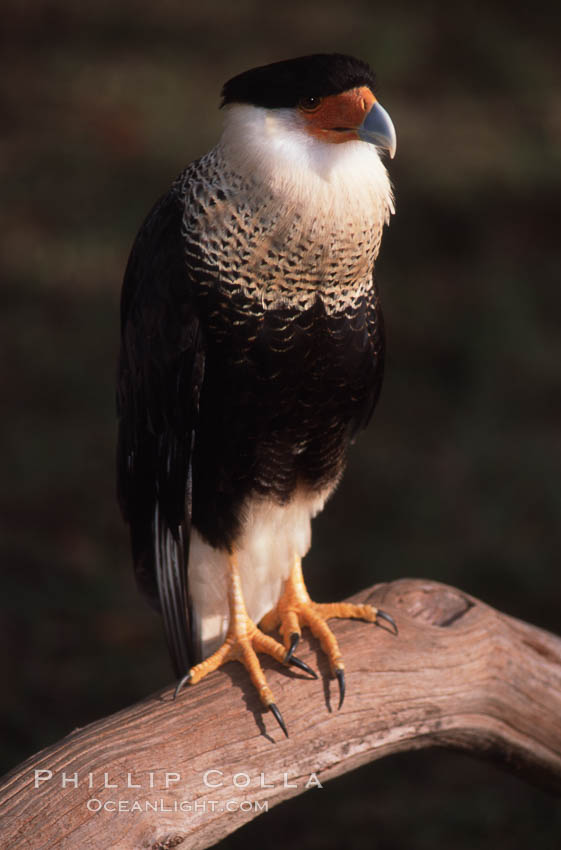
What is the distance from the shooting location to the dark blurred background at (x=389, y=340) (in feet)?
12.7

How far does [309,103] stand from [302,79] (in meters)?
0.05

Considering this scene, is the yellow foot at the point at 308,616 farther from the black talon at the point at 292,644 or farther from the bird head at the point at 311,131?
the bird head at the point at 311,131

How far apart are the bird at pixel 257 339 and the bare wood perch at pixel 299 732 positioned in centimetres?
6

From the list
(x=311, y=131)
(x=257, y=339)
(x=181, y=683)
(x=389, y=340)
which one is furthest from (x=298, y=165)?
(x=389, y=340)

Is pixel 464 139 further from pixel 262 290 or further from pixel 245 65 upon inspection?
pixel 262 290

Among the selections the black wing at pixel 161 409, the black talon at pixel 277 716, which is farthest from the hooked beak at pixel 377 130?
the black talon at pixel 277 716

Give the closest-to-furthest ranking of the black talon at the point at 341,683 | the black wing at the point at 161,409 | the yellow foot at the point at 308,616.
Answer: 1. the black wing at the point at 161,409
2. the black talon at the point at 341,683
3. the yellow foot at the point at 308,616

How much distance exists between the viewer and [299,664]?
2541 mm

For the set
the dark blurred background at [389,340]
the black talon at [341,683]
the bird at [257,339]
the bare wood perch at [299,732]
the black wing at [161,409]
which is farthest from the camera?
the dark blurred background at [389,340]

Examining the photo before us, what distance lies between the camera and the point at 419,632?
2658 mm

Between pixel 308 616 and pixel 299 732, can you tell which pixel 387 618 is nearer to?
pixel 308 616

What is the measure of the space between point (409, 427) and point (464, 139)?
7.72 feet

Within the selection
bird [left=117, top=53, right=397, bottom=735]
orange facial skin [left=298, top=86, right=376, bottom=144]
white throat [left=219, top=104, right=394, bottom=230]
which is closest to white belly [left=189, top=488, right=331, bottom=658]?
bird [left=117, top=53, right=397, bottom=735]

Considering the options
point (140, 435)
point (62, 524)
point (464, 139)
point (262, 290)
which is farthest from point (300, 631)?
point (464, 139)
